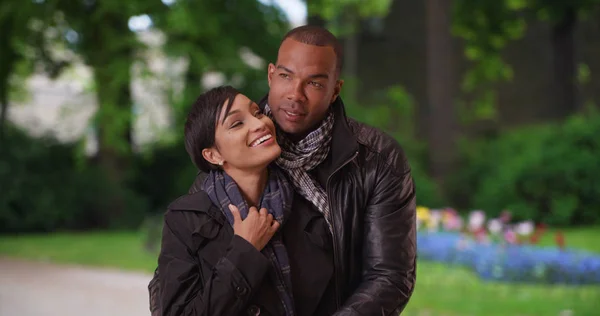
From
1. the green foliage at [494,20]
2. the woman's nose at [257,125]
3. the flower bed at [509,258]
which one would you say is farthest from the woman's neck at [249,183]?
the green foliage at [494,20]

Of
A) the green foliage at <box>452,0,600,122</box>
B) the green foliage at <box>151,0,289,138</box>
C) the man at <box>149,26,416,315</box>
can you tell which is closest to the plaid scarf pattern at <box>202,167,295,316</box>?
the man at <box>149,26,416,315</box>

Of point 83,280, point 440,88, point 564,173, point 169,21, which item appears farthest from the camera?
point 440,88

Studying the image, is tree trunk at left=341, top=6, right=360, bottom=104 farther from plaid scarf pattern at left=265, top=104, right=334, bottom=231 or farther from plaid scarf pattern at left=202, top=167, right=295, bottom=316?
plaid scarf pattern at left=202, top=167, right=295, bottom=316

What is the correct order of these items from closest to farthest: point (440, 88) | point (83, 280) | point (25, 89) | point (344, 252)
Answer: point (344, 252) < point (83, 280) < point (440, 88) < point (25, 89)

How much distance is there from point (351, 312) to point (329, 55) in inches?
27.3

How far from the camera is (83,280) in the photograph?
891 cm

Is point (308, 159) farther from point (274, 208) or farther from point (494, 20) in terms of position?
point (494, 20)

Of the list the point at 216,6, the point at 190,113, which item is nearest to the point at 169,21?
the point at 216,6

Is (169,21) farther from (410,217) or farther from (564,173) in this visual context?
(410,217)

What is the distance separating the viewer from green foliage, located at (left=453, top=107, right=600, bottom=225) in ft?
41.9

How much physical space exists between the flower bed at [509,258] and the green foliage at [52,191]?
7.21 meters

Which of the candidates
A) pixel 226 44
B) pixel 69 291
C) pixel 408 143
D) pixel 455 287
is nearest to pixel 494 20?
pixel 408 143

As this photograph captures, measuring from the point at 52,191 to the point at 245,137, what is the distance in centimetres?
1289

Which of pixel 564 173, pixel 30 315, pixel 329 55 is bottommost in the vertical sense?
pixel 30 315
